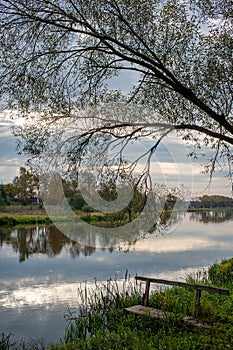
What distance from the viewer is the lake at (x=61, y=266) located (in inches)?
386

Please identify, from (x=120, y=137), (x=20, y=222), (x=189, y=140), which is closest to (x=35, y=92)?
(x=120, y=137)

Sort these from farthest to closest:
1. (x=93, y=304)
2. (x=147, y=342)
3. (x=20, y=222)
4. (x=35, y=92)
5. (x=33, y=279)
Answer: (x=20, y=222) < (x=33, y=279) < (x=93, y=304) < (x=35, y=92) < (x=147, y=342)

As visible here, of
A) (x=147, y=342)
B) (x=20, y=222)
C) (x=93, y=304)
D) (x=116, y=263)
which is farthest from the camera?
(x=20, y=222)

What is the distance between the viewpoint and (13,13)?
6934mm

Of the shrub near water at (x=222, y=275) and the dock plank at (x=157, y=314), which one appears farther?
the shrub near water at (x=222, y=275)

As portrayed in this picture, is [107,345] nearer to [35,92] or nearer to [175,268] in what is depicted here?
[35,92]

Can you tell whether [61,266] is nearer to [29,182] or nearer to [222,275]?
[222,275]

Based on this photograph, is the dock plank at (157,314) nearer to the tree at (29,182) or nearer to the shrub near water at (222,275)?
the tree at (29,182)

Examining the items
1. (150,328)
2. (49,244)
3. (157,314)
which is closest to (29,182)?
(157,314)

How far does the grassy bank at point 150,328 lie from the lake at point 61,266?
2.76ft

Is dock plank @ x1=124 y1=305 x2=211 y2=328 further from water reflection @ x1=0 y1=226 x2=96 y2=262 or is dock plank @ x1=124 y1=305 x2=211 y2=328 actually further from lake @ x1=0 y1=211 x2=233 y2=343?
water reflection @ x1=0 y1=226 x2=96 y2=262

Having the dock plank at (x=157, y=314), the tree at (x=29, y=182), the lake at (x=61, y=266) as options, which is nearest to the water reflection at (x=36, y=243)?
the lake at (x=61, y=266)

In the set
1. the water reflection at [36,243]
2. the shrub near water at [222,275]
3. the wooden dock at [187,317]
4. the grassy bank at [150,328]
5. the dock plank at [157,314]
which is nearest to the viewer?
the grassy bank at [150,328]

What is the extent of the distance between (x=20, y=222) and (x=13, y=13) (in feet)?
95.5
